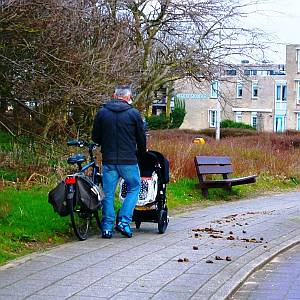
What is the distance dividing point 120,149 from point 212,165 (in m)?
7.46

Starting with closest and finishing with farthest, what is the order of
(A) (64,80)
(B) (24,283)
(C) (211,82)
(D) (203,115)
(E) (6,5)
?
(B) (24,283) < (E) (6,5) < (A) (64,80) < (C) (211,82) < (D) (203,115)

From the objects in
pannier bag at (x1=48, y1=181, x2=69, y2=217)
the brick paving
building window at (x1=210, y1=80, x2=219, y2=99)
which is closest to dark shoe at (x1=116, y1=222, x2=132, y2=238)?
pannier bag at (x1=48, y1=181, x2=69, y2=217)

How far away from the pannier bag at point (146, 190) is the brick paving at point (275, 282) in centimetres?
191

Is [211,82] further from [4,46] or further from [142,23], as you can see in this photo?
[4,46]

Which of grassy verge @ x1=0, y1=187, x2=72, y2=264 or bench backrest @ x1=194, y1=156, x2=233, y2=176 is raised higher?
bench backrest @ x1=194, y1=156, x2=233, y2=176

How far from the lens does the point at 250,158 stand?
71.5 feet

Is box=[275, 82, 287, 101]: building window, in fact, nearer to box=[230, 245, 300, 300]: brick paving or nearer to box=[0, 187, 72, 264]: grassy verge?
box=[0, 187, 72, 264]: grassy verge

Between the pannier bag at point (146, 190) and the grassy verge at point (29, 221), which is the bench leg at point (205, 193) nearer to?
the grassy verge at point (29, 221)

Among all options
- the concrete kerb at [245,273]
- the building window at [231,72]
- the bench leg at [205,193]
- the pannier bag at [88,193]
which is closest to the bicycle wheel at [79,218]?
the pannier bag at [88,193]

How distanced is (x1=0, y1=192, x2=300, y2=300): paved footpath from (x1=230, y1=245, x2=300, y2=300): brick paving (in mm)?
101

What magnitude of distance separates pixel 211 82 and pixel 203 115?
62.1 m

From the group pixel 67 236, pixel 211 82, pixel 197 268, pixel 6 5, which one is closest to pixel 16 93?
pixel 6 5

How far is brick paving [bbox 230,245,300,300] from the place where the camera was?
7.50 metres

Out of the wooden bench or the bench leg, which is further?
the bench leg
